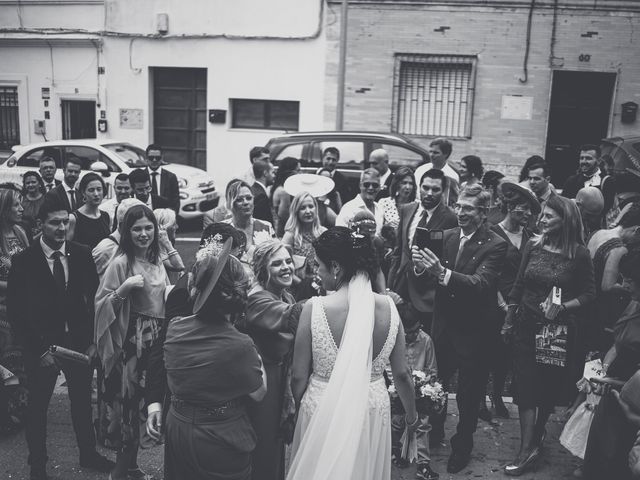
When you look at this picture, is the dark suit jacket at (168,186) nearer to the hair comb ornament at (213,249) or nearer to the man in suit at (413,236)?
the man in suit at (413,236)

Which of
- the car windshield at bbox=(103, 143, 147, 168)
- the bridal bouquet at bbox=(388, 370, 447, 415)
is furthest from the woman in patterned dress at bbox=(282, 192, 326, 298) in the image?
the car windshield at bbox=(103, 143, 147, 168)

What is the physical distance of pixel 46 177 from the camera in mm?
8836

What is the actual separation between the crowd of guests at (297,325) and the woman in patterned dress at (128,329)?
1 cm

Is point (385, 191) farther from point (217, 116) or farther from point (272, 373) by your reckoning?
point (217, 116)

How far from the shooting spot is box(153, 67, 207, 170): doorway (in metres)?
17.9

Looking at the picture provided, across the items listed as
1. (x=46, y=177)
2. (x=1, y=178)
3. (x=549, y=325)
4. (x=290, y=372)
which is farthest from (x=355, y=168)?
(x=290, y=372)

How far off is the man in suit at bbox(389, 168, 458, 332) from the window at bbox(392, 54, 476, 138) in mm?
10761

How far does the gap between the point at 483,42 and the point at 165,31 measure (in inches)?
310

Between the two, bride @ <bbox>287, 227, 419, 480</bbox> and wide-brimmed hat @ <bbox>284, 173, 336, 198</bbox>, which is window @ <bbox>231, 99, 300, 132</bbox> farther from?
bride @ <bbox>287, 227, 419, 480</bbox>

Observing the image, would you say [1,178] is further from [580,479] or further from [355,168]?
[580,479]

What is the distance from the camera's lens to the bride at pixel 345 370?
3457 millimetres

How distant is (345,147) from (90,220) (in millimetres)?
6780

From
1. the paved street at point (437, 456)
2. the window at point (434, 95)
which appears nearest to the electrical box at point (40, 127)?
the window at point (434, 95)

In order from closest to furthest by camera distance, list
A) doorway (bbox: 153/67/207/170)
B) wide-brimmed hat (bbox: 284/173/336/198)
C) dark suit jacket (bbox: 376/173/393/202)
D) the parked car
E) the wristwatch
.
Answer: the wristwatch, wide-brimmed hat (bbox: 284/173/336/198), dark suit jacket (bbox: 376/173/393/202), the parked car, doorway (bbox: 153/67/207/170)
